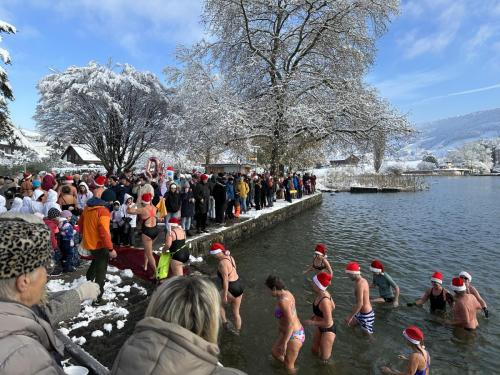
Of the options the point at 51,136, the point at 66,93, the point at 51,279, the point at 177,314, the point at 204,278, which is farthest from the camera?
the point at 51,136

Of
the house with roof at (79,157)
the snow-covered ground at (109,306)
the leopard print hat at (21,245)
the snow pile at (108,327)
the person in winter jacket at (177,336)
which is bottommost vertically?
the snow pile at (108,327)

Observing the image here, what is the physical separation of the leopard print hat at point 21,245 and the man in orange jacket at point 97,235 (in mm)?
3780

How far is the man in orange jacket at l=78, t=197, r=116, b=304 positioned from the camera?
5082mm

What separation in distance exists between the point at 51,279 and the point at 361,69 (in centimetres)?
1979

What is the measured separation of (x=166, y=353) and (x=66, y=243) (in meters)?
6.20

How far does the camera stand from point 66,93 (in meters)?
18.3

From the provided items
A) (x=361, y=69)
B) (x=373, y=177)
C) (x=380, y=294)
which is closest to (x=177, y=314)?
(x=380, y=294)

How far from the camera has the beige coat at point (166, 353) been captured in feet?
4.10

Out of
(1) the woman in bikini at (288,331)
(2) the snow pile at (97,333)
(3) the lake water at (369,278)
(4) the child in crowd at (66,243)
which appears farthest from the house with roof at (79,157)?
(1) the woman in bikini at (288,331)

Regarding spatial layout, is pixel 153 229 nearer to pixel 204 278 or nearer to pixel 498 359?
pixel 204 278

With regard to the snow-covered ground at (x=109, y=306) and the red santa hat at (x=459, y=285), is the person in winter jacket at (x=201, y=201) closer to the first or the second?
the snow-covered ground at (x=109, y=306)

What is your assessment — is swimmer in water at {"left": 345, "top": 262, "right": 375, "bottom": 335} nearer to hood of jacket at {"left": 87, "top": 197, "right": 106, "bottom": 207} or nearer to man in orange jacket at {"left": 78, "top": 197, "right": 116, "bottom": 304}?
man in orange jacket at {"left": 78, "top": 197, "right": 116, "bottom": 304}

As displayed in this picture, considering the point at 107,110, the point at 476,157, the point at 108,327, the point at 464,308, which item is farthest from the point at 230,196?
the point at 476,157

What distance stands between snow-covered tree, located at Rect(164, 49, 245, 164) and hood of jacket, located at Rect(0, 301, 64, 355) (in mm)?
15899
